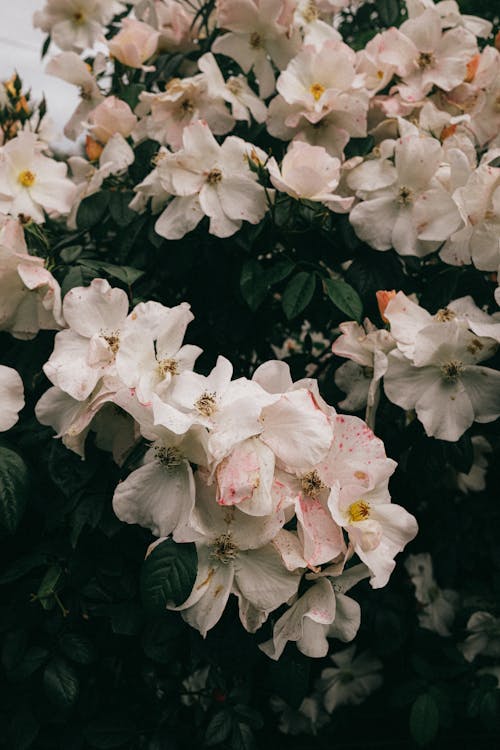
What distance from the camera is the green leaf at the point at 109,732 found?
1207 millimetres

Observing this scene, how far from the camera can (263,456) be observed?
85 centimetres

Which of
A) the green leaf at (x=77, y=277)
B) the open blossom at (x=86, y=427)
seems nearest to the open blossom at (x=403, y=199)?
the green leaf at (x=77, y=277)

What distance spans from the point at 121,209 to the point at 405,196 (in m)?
0.50

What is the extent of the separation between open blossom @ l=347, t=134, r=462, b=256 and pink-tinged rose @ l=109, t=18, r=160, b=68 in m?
0.54

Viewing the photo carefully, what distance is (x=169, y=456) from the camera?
2.97 feet

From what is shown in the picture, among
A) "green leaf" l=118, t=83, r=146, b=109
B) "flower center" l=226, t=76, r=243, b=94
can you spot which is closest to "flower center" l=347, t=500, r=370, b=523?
"flower center" l=226, t=76, r=243, b=94

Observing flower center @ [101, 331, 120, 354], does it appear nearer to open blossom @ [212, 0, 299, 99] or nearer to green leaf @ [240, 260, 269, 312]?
green leaf @ [240, 260, 269, 312]

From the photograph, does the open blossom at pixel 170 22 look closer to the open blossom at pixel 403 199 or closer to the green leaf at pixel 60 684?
the open blossom at pixel 403 199

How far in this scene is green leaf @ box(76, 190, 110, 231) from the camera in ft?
4.38

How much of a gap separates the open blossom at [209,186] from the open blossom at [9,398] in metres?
0.38

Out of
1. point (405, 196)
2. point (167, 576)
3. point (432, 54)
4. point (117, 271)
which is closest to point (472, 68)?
point (432, 54)

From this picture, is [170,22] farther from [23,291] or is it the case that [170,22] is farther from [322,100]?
[23,291]

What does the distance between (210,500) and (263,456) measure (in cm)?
9

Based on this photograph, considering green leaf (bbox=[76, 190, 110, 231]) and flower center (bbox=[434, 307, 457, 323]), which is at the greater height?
flower center (bbox=[434, 307, 457, 323])
